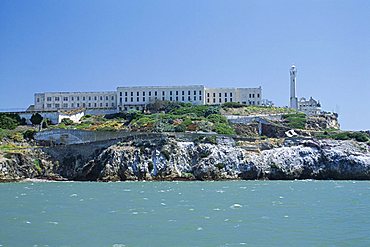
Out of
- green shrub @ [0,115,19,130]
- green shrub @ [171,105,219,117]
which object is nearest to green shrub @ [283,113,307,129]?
green shrub @ [171,105,219,117]

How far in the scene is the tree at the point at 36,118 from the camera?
103 metres

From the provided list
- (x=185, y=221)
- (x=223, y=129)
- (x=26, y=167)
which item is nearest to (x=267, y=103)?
(x=223, y=129)

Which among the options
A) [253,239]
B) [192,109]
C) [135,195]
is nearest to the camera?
[253,239]

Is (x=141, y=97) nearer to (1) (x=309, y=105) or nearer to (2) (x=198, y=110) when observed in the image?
(2) (x=198, y=110)

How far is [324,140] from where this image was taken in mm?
76000

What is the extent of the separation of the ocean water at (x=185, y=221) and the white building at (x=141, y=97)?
8091cm

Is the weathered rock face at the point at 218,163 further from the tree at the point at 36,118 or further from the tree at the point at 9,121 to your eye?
the tree at the point at 36,118

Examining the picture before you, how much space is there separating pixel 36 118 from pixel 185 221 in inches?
3297

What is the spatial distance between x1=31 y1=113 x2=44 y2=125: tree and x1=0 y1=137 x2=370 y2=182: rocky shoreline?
1266 inches

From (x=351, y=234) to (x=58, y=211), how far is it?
17677 mm

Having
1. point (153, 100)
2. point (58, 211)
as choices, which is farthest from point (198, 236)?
point (153, 100)

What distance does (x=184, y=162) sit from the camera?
68688 millimetres

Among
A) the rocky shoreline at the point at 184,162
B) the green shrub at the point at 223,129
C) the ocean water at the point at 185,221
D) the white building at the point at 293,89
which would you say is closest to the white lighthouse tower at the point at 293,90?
the white building at the point at 293,89

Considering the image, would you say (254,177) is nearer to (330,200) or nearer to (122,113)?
(330,200)
